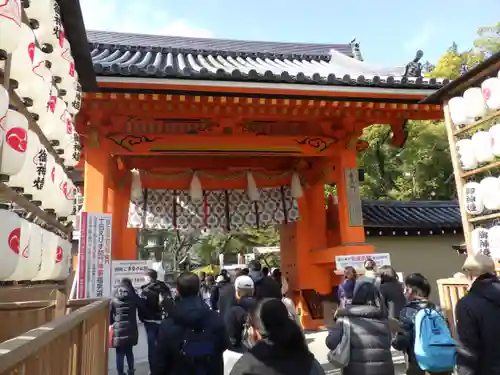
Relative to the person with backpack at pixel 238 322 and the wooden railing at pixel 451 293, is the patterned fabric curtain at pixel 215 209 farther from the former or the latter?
the person with backpack at pixel 238 322

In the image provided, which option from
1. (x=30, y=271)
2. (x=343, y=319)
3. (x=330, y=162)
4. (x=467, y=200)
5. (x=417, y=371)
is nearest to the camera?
(x=30, y=271)

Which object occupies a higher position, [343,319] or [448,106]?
[448,106]

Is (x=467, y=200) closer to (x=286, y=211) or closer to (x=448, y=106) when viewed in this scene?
(x=448, y=106)

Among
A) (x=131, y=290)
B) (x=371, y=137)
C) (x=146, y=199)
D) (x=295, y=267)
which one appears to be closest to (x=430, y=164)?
(x=371, y=137)

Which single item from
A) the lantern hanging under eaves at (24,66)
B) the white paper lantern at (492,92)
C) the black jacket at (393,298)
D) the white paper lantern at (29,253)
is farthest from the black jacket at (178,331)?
the white paper lantern at (492,92)

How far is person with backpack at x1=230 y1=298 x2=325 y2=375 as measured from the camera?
2180mm

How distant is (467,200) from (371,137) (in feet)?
48.3

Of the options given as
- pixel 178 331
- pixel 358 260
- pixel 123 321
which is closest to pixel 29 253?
pixel 178 331

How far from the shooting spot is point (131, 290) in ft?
21.4

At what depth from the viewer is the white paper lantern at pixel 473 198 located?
5.32 meters

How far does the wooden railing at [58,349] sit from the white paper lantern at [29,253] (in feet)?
1.76

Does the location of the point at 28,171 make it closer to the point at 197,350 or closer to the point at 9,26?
the point at 9,26

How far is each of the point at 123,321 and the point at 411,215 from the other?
28.2ft

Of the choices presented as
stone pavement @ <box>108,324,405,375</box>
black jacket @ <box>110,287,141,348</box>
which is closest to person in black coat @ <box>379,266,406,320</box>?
stone pavement @ <box>108,324,405,375</box>
